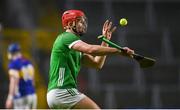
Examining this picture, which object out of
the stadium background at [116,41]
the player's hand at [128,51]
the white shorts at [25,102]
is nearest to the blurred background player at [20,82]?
the white shorts at [25,102]

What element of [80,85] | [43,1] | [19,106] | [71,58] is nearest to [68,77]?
[71,58]

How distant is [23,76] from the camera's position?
14.7m

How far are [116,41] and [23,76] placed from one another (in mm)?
5808

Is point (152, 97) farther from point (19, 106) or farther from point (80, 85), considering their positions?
point (19, 106)

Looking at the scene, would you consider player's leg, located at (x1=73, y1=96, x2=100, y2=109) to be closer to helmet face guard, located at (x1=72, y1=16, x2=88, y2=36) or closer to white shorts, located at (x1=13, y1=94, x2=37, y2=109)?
helmet face guard, located at (x1=72, y1=16, x2=88, y2=36)

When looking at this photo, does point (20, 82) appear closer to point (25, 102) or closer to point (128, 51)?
point (25, 102)

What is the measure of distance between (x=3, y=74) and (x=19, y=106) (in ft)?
15.7

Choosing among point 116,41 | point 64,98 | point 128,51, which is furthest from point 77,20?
point 116,41

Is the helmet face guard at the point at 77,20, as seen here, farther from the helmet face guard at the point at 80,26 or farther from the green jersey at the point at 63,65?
the green jersey at the point at 63,65

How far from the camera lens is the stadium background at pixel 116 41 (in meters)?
19.3

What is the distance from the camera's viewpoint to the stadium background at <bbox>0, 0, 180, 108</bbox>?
1934 centimetres

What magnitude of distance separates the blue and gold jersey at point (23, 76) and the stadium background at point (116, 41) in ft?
12.2

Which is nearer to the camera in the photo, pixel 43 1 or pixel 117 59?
pixel 117 59

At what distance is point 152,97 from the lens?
19.4 meters
